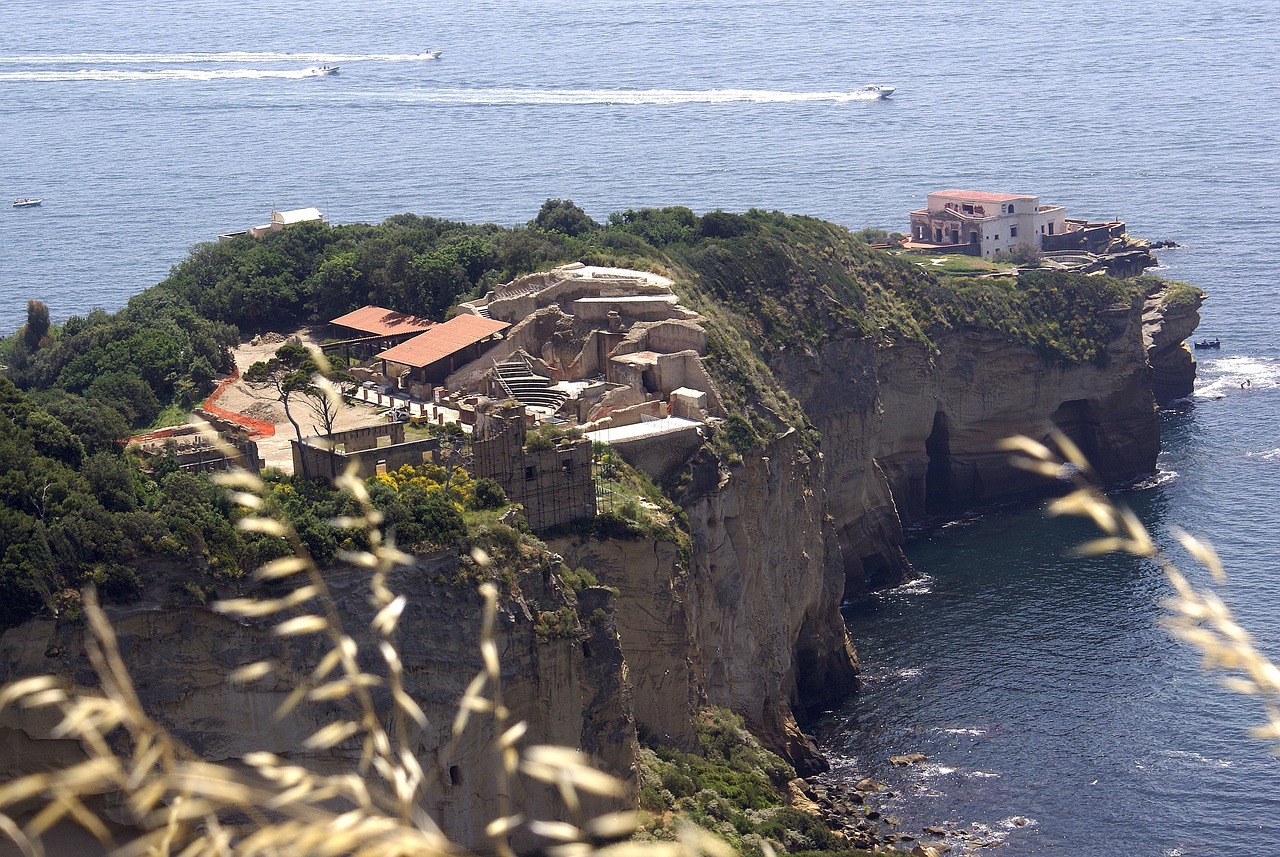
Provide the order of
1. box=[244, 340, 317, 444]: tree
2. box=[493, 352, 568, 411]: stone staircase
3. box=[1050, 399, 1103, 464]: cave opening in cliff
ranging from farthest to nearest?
box=[1050, 399, 1103, 464]: cave opening in cliff
box=[493, 352, 568, 411]: stone staircase
box=[244, 340, 317, 444]: tree

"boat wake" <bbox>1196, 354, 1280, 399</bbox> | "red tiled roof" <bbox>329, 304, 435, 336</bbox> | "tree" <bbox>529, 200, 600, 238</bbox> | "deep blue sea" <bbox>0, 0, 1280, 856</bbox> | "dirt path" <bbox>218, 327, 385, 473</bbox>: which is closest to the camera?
"dirt path" <bbox>218, 327, 385, 473</bbox>

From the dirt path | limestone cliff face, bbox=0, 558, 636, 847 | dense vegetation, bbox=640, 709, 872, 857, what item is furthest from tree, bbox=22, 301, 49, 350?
limestone cliff face, bbox=0, 558, 636, 847

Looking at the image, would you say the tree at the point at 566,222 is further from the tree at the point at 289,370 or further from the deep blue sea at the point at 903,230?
the tree at the point at 289,370

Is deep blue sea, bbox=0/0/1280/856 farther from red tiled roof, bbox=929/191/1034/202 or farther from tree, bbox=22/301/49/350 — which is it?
tree, bbox=22/301/49/350

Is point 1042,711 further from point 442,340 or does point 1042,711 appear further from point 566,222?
point 566,222

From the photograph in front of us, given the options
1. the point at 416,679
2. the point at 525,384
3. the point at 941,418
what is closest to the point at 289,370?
the point at 525,384

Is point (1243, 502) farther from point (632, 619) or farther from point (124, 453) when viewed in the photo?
point (124, 453)
